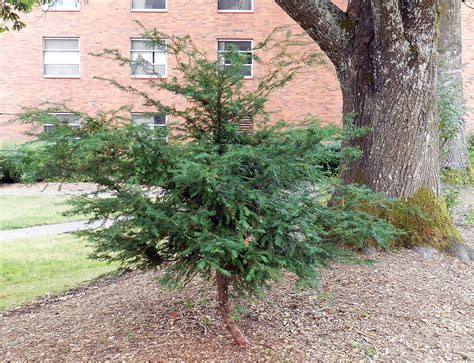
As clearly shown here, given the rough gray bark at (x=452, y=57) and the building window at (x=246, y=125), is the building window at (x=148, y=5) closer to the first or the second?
the rough gray bark at (x=452, y=57)

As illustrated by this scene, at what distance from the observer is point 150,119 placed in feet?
12.6

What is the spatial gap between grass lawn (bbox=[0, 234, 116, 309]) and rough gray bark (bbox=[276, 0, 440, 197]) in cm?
377

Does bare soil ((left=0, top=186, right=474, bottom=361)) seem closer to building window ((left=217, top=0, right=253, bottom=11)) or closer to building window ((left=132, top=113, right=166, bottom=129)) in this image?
building window ((left=132, top=113, right=166, bottom=129))

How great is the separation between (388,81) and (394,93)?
0.49 ft

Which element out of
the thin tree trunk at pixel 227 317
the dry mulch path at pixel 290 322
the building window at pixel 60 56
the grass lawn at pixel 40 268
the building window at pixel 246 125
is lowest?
the grass lawn at pixel 40 268

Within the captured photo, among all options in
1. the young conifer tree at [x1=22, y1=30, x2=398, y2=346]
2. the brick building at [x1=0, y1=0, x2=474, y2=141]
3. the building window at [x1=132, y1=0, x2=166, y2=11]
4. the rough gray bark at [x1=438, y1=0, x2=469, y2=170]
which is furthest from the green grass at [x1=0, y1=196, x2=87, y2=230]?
the building window at [x1=132, y1=0, x2=166, y2=11]

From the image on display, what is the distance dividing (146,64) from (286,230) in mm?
1657

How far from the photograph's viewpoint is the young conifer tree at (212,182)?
337cm

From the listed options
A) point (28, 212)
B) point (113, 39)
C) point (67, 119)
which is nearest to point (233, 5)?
point (113, 39)

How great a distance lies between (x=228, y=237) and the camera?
11.1ft

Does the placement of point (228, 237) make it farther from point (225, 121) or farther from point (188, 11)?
point (188, 11)

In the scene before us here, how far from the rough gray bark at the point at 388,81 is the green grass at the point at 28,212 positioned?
6.97 m

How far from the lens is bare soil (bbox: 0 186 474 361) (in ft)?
13.3

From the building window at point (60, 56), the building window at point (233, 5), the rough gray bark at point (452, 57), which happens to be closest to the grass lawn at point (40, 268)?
the rough gray bark at point (452, 57)
